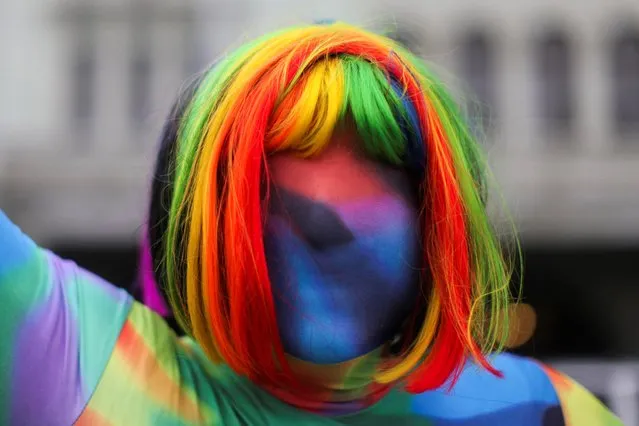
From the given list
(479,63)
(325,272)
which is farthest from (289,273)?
(479,63)

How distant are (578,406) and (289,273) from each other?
500 millimetres

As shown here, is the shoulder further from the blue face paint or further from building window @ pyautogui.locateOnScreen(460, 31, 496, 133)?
building window @ pyautogui.locateOnScreen(460, 31, 496, 133)

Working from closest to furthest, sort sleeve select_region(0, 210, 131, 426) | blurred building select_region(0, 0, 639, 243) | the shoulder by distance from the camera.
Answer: sleeve select_region(0, 210, 131, 426) → the shoulder → blurred building select_region(0, 0, 639, 243)

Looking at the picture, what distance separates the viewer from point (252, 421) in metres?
0.89

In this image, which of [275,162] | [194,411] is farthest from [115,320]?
[275,162]

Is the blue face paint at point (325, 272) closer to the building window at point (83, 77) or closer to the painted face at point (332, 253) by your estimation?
the painted face at point (332, 253)

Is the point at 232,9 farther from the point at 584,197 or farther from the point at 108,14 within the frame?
the point at 584,197

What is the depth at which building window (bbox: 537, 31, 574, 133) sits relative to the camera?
9.21 metres

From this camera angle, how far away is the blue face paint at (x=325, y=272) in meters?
0.83

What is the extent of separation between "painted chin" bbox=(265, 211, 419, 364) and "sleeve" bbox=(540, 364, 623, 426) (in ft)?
1.21

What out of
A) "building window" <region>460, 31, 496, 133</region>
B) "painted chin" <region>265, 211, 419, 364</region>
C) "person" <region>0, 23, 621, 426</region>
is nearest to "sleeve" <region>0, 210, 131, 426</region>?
"person" <region>0, 23, 621, 426</region>

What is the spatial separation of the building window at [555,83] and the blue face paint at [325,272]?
8830 millimetres

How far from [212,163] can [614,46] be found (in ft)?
31.0

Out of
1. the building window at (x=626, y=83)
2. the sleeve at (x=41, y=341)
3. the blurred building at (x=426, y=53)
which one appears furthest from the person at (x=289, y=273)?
the building window at (x=626, y=83)
